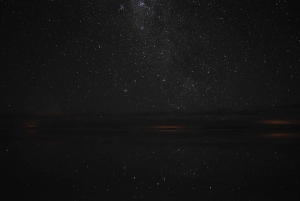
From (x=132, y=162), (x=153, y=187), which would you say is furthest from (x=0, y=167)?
(x=153, y=187)

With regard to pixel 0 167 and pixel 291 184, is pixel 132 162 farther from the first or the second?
pixel 291 184

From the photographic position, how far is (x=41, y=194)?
5.63 ft

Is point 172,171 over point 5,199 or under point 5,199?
over

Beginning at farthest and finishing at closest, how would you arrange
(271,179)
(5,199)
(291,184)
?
(271,179)
(291,184)
(5,199)

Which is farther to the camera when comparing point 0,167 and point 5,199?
point 0,167

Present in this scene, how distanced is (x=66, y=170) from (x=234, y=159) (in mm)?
1897

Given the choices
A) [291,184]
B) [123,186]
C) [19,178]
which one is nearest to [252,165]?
[291,184]

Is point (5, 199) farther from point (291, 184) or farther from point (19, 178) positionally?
point (291, 184)

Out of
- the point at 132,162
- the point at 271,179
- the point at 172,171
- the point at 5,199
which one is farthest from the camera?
the point at 132,162

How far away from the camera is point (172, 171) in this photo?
2484 millimetres

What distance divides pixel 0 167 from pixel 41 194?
113cm

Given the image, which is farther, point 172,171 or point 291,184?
point 172,171

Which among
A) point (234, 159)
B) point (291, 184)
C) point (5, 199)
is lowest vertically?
point (5, 199)

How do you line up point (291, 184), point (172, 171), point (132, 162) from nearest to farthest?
point (291, 184), point (172, 171), point (132, 162)
